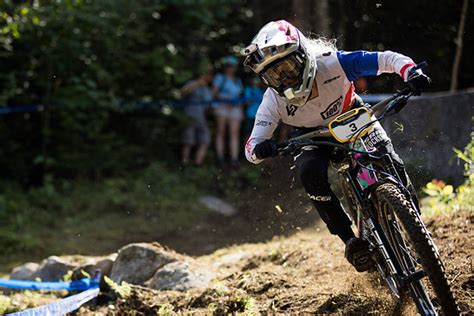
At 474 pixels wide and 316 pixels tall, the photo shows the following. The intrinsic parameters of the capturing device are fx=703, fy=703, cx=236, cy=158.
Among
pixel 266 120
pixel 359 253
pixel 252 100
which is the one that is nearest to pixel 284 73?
pixel 266 120

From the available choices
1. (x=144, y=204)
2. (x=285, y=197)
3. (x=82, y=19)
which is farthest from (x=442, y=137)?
(x=82, y=19)

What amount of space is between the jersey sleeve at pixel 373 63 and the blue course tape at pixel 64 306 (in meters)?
2.68

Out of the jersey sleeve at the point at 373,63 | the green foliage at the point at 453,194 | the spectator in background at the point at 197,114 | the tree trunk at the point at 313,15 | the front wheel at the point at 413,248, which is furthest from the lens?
the spectator in background at the point at 197,114

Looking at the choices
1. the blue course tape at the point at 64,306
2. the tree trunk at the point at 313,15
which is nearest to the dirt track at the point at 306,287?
the blue course tape at the point at 64,306

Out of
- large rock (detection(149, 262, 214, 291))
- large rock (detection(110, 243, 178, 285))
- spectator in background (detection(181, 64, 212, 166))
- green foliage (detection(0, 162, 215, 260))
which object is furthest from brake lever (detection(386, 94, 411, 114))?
spectator in background (detection(181, 64, 212, 166))

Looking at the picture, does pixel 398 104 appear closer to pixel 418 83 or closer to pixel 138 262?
pixel 418 83

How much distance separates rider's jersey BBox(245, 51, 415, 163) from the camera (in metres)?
4.83

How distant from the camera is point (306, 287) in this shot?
530 centimetres

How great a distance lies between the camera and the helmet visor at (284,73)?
4523mm

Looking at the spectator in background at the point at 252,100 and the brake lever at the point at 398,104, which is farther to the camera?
the spectator in background at the point at 252,100

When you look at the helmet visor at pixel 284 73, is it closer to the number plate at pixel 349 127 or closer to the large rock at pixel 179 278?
the number plate at pixel 349 127

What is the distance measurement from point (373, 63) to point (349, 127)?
2.12 ft

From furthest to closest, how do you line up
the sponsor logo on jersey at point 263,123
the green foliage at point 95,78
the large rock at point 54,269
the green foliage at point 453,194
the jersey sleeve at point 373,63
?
1. the green foliage at point 95,78
2. the large rock at point 54,269
3. the green foliage at point 453,194
4. the sponsor logo on jersey at point 263,123
5. the jersey sleeve at point 373,63

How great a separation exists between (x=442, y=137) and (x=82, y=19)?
22.1 ft
